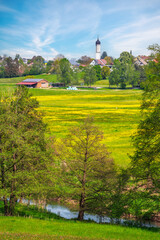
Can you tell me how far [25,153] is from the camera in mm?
20312

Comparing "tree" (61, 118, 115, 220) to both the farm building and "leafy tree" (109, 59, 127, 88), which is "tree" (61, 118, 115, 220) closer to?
"leafy tree" (109, 59, 127, 88)

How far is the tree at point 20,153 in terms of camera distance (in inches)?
802

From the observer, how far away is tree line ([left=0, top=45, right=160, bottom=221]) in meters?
19.7

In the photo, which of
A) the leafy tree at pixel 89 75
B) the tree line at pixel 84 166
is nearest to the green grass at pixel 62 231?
the tree line at pixel 84 166

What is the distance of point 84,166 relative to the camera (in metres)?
21.9

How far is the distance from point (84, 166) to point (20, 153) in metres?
5.63

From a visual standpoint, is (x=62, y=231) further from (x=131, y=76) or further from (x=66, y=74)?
(x=66, y=74)

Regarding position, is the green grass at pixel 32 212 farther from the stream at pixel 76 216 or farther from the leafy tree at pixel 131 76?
the leafy tree at pixel 131 76

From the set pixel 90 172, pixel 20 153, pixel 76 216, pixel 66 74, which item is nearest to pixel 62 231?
pixel 90 172

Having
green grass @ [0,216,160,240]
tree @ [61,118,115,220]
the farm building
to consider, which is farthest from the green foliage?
green grass @ [0,216,160,240]

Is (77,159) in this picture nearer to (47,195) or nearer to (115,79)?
(47,195)

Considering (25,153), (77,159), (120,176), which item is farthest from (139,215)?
(25,153)

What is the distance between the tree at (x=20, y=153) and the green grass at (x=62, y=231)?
99.5 inches

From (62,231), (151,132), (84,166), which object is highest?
(151,132)
